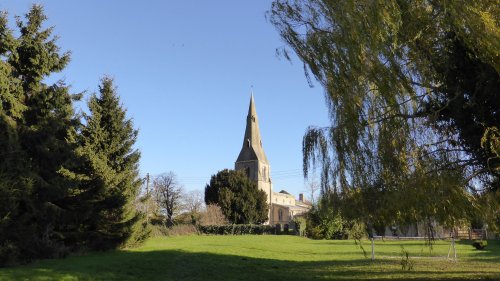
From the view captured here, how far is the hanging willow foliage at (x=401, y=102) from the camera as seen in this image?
9.38 metres

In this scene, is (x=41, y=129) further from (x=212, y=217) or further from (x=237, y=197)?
→ (x=237, y=197)

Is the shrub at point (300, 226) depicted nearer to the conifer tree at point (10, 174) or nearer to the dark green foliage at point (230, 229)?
the dark green foliage at point (230, 229)

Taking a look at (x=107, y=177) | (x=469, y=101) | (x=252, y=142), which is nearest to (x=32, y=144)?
(x=107, y=177)

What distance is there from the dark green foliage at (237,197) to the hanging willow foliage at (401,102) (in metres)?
52.7

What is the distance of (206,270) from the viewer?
16.4 meters

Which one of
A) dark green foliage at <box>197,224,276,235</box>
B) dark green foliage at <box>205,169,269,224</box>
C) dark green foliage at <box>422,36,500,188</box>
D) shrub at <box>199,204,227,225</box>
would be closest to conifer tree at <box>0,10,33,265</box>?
dark green foliage at <box>422,36,500,188</box>

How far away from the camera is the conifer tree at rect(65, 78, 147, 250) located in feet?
75.0

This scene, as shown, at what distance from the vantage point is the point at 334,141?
10.8 m

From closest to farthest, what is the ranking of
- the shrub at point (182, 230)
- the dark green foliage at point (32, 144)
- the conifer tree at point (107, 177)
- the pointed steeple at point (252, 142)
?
the dark green foliage at point (32, 144) < the conifer tree at point (107, 177) < the shrub at point (182, 230) < the pointed steeple at point (252, 142)

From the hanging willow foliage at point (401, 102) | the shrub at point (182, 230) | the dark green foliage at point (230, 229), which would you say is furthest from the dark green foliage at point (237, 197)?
the hanging willow foliage at point (401, 102)

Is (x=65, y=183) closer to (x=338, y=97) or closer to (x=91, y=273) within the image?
(x=91, y=273)

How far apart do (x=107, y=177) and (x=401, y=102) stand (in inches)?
677

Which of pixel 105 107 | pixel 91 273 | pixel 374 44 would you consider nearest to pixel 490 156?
pixel 374 44

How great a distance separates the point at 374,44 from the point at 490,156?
354cm
